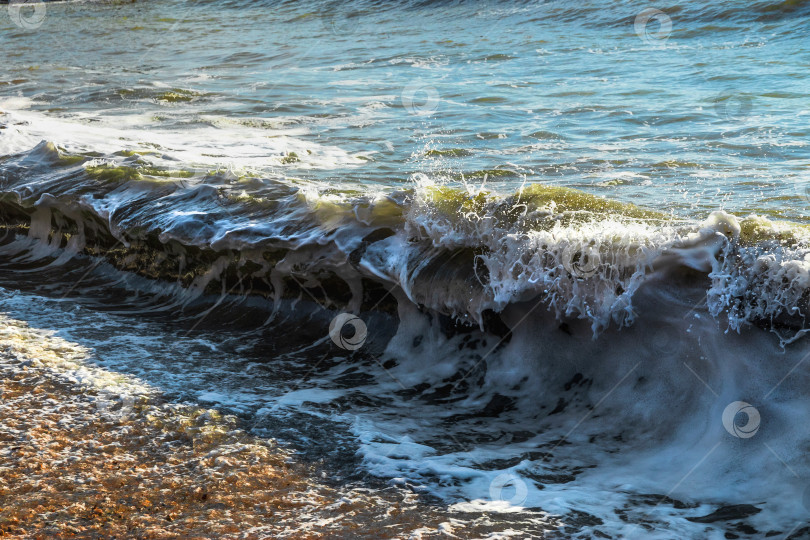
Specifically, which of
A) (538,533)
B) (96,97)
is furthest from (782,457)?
(96,97)

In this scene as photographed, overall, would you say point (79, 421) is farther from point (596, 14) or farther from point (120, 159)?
point (596, 14)

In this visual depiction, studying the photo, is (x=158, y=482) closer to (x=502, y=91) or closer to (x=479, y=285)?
(x=479, y=285)

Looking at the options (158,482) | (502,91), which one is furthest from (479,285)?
(502,91)

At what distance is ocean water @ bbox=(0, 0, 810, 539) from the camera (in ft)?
10.4

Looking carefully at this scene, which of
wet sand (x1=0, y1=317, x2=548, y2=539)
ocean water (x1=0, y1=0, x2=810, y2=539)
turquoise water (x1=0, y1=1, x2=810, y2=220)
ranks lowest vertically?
wet sand (x1=0, y1=317, x2=548, y2=539)

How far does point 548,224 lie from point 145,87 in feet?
33.0

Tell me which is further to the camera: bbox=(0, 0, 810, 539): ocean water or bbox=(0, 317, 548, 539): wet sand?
bbox=(0, 0, 810, 539): ocean water

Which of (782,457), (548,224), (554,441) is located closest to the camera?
(782,457)

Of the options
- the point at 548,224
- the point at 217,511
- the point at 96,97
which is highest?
the point at 96,97

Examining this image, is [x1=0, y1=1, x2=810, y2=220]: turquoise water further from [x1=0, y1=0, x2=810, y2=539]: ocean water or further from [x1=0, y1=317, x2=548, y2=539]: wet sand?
[x1=0, y1=317, x2=548, y2=539]: wet sand

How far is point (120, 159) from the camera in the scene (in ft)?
23.2

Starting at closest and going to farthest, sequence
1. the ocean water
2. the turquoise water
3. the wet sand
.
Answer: the wet sand
the ocean water
the turquoise water

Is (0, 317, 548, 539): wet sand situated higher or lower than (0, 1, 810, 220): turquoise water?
lower

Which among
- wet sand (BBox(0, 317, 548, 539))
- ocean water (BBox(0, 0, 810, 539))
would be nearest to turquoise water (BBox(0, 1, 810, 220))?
ocean water (BBox(0, 0, 810, 539))
